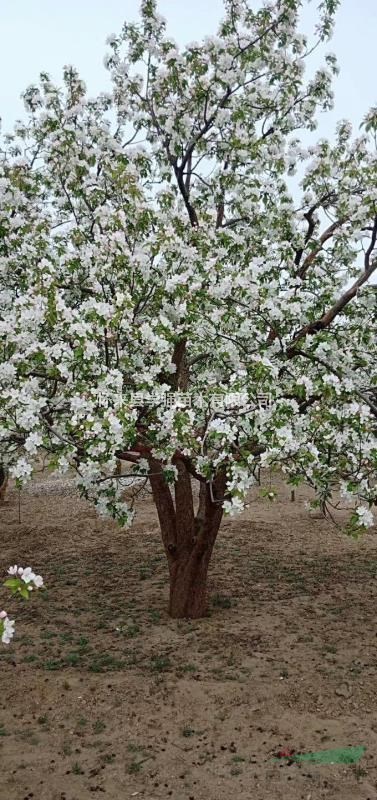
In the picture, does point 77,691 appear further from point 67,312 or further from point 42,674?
point 67,312

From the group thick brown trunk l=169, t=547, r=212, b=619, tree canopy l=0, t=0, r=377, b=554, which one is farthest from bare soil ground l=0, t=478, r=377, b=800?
tree canopy l=0, t=0, r=377, b=554

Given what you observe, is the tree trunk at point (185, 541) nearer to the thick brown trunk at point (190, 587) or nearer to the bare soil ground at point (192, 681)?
the thick brown trunk at point (190, 587)

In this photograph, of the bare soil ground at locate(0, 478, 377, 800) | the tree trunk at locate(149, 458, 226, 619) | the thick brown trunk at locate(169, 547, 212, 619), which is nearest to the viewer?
the bare soil ground at locate(0, 478, 377, 800)

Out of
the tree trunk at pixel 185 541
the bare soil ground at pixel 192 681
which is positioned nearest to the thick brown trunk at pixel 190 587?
the tree trunk at pixel 185 541

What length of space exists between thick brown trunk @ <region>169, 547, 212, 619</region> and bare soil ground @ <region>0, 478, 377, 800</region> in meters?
0.27

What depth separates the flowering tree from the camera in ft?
21.5

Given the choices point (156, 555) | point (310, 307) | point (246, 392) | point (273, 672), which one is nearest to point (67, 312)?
point (246, 392)

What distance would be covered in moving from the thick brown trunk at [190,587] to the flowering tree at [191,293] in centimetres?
3

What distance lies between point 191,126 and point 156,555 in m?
9.27

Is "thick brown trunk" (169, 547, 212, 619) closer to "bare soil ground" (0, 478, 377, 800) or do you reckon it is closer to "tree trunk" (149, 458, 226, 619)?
"tree trunk" (149, 458, 226, 619)

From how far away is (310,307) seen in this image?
838cm

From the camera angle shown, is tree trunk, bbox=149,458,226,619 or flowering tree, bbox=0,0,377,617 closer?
flowering tree, bbox=0,0,377,617

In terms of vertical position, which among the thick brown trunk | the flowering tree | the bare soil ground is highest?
the flowering tree

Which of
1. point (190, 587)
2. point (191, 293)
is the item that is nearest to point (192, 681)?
point (190, 587)
